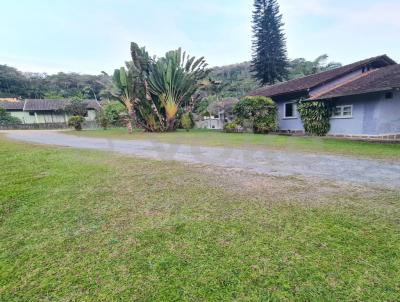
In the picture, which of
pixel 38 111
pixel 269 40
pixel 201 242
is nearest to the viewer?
pixel 201 242

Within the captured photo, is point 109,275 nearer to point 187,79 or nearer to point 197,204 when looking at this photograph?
point 197,204

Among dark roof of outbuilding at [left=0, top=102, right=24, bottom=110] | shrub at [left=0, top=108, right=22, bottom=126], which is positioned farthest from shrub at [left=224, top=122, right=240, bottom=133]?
dark roof of outbuilding at [left=0, top=102, right=24, bottom=110]

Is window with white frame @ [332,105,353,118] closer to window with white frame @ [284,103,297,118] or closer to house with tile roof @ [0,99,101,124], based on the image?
window with white frame @ [284,103,297,118]

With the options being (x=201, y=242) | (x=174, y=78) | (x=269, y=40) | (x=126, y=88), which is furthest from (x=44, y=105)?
(x=201, y=242)

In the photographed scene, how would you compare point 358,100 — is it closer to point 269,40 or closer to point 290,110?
point 290,110

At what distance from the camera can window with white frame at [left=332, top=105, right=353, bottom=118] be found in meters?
13.8

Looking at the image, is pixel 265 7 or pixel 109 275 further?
pixel 265 7

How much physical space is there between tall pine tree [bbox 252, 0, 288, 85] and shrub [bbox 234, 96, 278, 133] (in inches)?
738

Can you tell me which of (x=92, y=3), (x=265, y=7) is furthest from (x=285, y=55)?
(x=92, y=3)

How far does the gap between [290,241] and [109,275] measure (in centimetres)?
173

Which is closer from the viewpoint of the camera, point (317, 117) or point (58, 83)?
point (317, 117)

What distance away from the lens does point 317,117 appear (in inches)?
583

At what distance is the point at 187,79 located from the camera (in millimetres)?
20031

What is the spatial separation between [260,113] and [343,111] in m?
5.28
